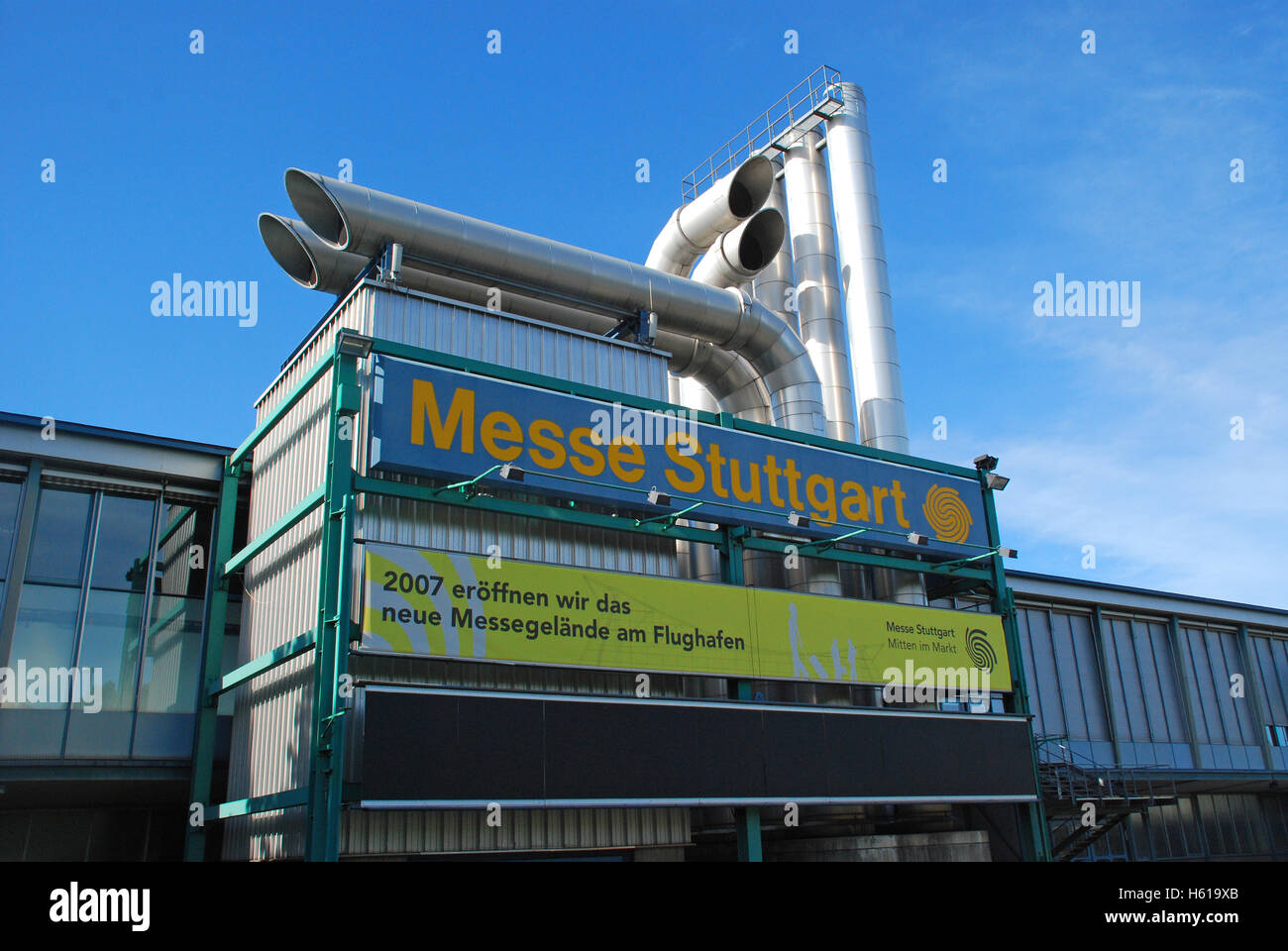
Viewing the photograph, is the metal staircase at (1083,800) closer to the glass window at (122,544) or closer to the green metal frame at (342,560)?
the green metal frame at (342,560)

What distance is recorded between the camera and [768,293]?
34.7m

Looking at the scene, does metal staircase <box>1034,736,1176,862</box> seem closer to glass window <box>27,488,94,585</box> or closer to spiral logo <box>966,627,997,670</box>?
spiral logo <box>966,627,997,670</box>

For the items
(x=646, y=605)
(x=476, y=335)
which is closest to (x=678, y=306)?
(x=476, y=335)

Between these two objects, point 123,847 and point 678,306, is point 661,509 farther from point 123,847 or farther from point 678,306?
point 123,847

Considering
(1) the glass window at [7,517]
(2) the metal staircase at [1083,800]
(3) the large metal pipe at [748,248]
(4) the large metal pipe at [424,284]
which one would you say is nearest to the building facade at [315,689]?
(1) the glass window at [7,517]

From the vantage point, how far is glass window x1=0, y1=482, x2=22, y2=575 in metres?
21.3

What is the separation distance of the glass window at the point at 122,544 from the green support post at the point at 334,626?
611cm

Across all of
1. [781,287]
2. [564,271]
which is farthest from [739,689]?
[781,287]

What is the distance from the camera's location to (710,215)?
32.0 metres

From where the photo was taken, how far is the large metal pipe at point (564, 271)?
74.0 feet

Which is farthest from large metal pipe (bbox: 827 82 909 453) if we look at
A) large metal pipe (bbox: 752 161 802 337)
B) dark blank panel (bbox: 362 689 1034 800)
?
dark blank panel (bbox: 362 689 1034 800)

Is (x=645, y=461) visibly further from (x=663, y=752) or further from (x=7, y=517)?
(x=7, y=517)

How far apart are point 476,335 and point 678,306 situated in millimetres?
5782

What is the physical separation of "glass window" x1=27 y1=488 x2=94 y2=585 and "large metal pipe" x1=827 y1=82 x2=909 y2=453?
20.5m
